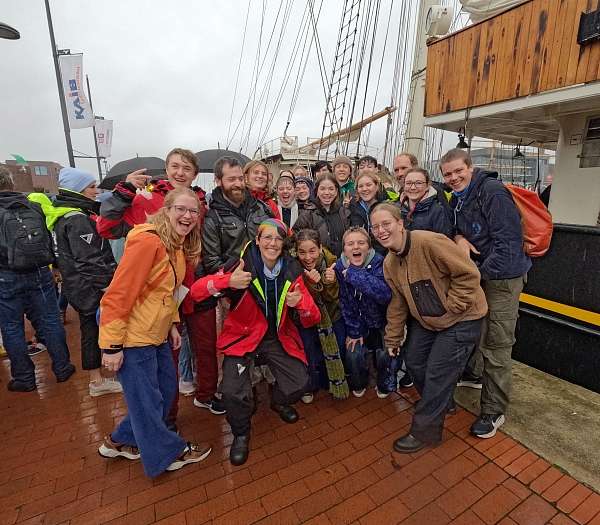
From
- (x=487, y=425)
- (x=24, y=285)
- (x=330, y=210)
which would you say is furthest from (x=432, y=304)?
(x=24, y=285)

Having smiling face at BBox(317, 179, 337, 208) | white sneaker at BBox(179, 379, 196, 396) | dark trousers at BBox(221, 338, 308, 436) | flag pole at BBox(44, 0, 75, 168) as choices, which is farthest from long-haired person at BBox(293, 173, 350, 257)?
flag pole at BBox(44, 0, 75, 168)

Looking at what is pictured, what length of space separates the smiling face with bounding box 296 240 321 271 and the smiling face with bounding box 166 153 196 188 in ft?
3.64

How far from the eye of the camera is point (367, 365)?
3094mm

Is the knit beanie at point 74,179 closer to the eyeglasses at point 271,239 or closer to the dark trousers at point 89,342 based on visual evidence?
the dark trousers at point 89,342

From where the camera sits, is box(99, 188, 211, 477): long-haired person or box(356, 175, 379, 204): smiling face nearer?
box(99, 188, 211, 477): long-haired person

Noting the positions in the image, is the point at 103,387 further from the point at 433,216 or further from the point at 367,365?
the point at 433,216

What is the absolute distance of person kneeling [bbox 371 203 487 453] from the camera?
7.33 ft

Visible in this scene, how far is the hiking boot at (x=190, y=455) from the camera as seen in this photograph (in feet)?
7.64

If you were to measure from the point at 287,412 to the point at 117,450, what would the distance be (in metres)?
1.30

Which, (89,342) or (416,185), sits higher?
(416,185)

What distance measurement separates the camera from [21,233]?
10.0 feet

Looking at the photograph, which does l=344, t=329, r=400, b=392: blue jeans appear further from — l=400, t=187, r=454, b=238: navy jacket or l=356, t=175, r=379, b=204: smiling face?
l=356, t=175, r=379, b=204: smiling face

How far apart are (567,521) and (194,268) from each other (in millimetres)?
2815

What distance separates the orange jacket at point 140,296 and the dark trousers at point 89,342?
1.37 m
